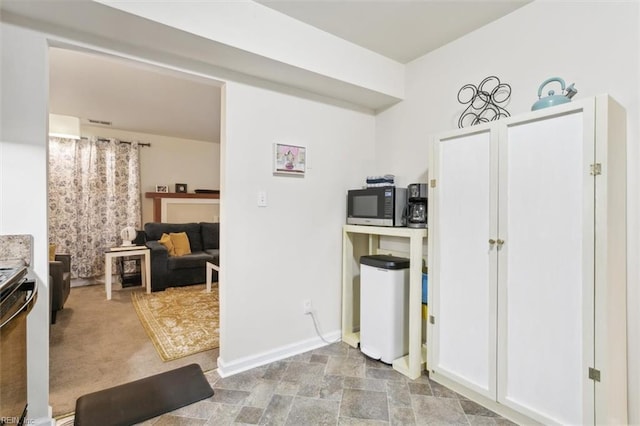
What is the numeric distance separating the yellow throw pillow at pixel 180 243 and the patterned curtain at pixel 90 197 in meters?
0.78

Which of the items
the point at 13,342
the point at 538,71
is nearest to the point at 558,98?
the point at 538,71

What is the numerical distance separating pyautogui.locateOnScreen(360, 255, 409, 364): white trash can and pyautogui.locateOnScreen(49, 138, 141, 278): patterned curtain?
167 inches

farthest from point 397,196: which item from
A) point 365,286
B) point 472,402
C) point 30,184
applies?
point 30,184

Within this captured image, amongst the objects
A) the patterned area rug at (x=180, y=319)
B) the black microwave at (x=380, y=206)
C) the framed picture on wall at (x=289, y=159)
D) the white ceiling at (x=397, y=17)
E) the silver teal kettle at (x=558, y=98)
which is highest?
the white ceiling at (x=397, y=17)

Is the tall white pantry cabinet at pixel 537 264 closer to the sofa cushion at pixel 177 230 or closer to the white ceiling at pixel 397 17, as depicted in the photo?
the white ceiling at pixel 397 17

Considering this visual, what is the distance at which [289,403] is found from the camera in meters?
1.80

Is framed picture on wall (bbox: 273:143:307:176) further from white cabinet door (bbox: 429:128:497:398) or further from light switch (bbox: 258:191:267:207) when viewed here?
white cabinet door (bbox: 429:128:497:398)

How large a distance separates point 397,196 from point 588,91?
47.0 inches

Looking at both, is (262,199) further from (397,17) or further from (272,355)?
(397,17)

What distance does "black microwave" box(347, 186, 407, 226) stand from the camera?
2271 millimetres

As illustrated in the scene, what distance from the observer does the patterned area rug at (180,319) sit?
2527mm

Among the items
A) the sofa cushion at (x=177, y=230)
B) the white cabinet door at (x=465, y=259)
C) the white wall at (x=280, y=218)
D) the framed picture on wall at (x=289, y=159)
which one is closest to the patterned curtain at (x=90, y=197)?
the sofa cushion at (x=177, y=230)

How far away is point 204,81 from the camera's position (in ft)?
6.82

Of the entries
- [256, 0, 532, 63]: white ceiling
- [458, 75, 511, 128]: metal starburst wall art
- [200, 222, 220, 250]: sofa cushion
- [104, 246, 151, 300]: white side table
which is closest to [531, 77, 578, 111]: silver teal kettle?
[458, 75, 511, 128]: metal starburst wall art
